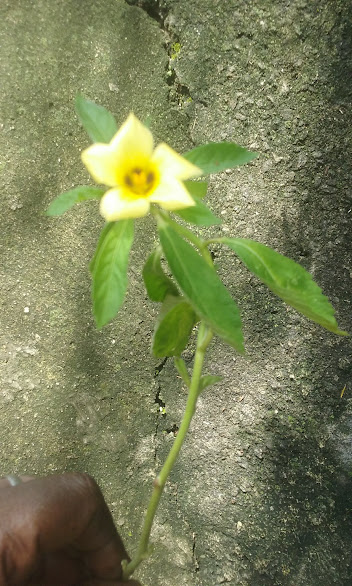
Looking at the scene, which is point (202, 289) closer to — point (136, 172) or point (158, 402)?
point (136, 172)

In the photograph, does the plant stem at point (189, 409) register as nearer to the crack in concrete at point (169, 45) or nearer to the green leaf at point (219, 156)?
the green leaf at point (219, 156)

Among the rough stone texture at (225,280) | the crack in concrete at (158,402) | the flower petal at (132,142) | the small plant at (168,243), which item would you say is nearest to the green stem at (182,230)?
the small plant at (168,243)

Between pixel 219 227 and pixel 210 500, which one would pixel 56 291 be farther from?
pixel 210 500

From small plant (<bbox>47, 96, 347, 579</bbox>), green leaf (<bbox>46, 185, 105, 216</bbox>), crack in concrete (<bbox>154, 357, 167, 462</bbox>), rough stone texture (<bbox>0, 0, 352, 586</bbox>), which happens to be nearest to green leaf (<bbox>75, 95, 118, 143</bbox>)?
small plant (<bbox>47, 96, 347, 579</bbox>)

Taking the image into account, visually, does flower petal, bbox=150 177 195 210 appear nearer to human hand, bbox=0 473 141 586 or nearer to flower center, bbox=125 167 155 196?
flower center, bbox=125 167 155 196

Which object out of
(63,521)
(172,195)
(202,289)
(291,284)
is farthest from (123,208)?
(63,521)
